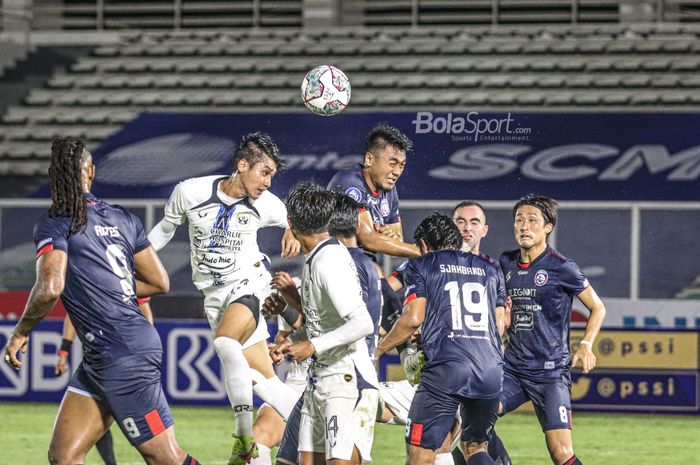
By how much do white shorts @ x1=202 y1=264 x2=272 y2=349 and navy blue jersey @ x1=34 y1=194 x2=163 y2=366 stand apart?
1.91m

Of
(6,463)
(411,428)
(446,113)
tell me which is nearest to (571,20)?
(446,113)

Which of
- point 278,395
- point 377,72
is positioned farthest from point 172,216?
point 377,72

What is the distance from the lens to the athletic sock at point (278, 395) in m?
7.41

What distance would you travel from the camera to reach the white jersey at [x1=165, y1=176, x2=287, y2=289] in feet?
25.5

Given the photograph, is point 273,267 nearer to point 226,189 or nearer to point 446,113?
point 446,113

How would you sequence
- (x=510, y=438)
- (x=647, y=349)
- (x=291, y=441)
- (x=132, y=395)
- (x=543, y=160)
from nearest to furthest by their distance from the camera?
(x=132, y=395), (x=291, y=441), (x=510, y=438), (x=647, y=349), (x=543, y=160)

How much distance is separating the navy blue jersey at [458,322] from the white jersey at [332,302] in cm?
53

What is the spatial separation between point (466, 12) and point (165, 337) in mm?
10757

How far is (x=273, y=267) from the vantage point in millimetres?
17203

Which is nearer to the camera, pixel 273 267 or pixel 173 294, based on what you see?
pixel 173 294

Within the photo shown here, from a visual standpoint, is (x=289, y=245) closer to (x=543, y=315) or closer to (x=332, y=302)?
(x=543, y=315)

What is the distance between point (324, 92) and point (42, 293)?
3957mm

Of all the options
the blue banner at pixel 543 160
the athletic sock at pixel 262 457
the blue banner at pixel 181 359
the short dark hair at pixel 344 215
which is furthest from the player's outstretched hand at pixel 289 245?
the blue banner at pixel 543 160

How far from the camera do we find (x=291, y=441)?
627 centimetres
